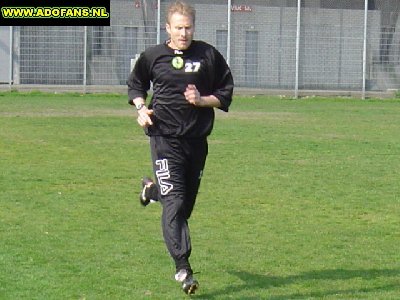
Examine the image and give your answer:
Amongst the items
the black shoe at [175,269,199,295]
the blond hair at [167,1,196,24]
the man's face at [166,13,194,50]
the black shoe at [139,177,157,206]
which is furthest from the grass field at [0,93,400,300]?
the blond hair at [167,1,196,24]

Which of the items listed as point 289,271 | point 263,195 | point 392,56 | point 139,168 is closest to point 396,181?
point 263,195

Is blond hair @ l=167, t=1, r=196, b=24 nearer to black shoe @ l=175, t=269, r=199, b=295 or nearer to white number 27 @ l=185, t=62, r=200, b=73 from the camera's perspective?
white number 27 @ l=185, t=62, r=200, b=73

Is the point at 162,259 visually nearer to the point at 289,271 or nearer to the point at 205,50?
the point at 289,271

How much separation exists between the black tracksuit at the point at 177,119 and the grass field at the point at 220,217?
593 millimetres

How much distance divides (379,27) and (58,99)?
11.1 m

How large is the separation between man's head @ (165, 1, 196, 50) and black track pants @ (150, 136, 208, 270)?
0.66 meters

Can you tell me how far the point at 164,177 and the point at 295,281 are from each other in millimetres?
1220

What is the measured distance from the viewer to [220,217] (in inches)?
423

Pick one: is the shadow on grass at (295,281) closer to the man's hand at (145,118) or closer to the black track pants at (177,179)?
the black track pants at (177,179)

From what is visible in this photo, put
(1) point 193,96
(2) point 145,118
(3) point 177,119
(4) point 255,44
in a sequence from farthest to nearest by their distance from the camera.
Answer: (4) point 255,44
(3) point 177,119
(2) point 145,118
(1) point 193,96

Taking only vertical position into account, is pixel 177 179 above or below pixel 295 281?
above

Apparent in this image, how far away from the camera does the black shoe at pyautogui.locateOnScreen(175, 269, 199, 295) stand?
7.10 metres

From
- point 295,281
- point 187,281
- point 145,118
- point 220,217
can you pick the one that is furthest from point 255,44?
point 187,281

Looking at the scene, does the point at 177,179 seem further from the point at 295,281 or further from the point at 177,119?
the point at 295,281
